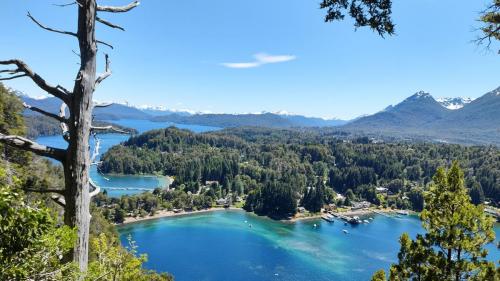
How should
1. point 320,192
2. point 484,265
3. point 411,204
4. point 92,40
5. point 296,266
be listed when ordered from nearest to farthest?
point 92,40 → point 484,265 → point 296,266 → point 320,192 → point 411,204

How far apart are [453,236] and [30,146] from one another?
10.6m

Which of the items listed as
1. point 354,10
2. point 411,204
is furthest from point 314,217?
point 354,10

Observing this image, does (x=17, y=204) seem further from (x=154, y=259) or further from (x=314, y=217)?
(x=314, y=217)

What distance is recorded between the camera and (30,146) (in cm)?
445

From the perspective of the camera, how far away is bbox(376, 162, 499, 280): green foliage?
10.7m

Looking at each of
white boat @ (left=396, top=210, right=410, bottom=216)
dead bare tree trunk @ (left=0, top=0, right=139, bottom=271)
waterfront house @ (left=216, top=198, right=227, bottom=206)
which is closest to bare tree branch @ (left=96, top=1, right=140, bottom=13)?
dead bare tree trunk @ (left=0, top=0, right=139, bottom=271)

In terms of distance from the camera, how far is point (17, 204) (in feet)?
14.1

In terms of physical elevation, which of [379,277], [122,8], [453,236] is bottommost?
[379,277]

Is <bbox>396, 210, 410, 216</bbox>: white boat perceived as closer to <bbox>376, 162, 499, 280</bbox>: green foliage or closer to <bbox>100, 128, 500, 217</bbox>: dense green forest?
<bbox>100, 128, 500, 217</bbox>: dense green forest

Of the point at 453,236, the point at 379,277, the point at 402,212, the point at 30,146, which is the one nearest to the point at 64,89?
the point at 30,146

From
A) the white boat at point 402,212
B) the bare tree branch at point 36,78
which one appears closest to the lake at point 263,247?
the white boat at point 402,212

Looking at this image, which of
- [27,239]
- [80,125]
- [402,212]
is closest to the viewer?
[27,239]

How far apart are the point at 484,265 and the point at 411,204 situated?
101 m

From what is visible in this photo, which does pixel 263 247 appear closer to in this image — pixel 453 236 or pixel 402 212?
pixel 402 212
